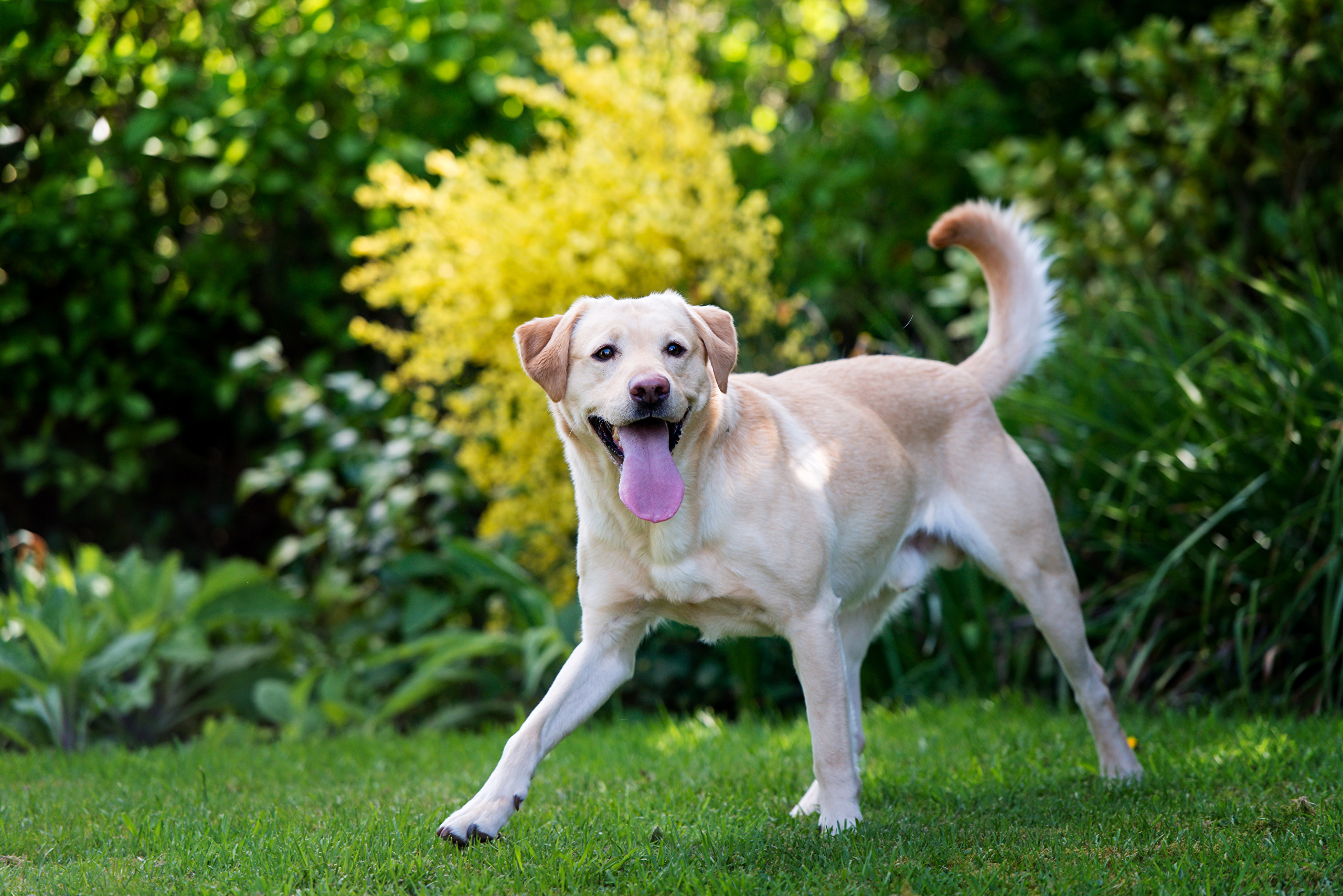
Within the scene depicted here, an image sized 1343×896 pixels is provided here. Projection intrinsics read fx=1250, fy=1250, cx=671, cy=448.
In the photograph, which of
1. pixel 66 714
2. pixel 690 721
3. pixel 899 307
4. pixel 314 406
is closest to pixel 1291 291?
pixel 899 307

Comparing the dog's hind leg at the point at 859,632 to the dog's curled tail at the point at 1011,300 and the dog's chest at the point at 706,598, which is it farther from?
the dog's curled tail at the point at 1011,300

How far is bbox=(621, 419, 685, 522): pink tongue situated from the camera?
3109 millimetres

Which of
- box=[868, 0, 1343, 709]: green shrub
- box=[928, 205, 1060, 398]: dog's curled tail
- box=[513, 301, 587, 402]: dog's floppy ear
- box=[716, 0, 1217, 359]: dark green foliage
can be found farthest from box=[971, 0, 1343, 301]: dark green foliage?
box=[513, 301, 587, 402]: dog's floppy ear

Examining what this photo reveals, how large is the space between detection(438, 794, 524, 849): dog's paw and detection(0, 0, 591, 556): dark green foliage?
3.97 meters

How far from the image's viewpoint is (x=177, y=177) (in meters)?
6.43

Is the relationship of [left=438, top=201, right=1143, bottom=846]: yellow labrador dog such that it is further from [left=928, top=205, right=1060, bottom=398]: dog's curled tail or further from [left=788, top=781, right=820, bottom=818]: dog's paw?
[left=928, top=205, right=1060, bottom=398]: dog's curled tail

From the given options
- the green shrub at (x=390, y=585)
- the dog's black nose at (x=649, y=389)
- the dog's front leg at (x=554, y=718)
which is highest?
the dog's black nose at (x=649, y=389)

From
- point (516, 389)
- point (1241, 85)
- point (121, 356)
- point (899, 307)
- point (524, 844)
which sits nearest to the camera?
point (524, 844)

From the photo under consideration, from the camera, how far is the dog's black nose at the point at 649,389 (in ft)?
10.00

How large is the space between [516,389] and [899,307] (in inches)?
111

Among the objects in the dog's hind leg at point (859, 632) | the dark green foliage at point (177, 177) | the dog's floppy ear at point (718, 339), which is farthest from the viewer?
the dark green foliage at point (177, 177)

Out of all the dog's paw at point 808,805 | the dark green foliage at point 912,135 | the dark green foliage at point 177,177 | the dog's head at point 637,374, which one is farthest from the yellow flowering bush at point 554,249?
the dog's paw at point 808,805

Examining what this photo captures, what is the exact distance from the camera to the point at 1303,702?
4.65 meters

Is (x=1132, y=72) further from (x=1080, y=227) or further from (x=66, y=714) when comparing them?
(x=66, y=714)
